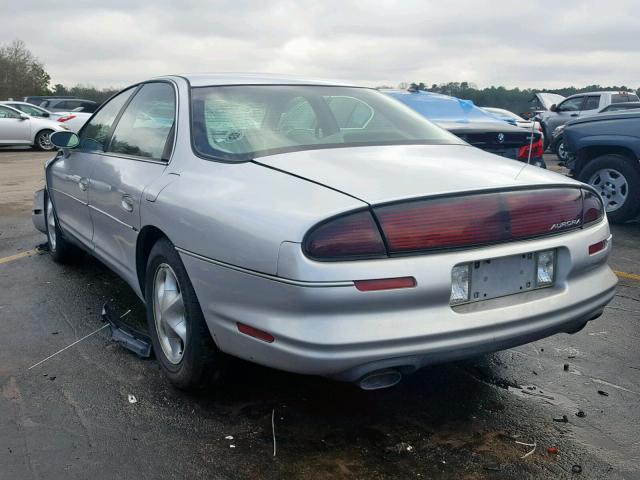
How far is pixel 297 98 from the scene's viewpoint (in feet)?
11.8

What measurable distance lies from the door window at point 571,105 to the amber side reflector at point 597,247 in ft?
59.4

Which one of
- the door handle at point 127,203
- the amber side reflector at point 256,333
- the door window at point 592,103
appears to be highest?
the door window at point 592,103

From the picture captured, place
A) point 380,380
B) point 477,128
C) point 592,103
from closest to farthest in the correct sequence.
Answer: point 380,380 → point 477,128 → point 592,103

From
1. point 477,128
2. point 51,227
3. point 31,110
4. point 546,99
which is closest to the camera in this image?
point 51,227

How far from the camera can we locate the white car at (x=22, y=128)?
19.3 metres

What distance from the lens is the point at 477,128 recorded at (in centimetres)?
638

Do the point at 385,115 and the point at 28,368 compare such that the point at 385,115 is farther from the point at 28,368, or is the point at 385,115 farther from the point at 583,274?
the point at 28,368

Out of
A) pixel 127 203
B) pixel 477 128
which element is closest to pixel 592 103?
pixel 477 128

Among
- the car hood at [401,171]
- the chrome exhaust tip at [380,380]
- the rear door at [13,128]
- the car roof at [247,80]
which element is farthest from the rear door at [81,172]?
the rear door at [13,128]

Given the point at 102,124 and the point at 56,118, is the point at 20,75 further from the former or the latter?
the point at 102,124

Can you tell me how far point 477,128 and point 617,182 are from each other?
1.96 metres

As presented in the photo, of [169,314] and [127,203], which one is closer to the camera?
[169,314]

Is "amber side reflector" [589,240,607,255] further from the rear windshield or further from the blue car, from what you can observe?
the blue car

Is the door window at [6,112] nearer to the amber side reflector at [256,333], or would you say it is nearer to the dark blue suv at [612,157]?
the dark blue suv at [612,157]
